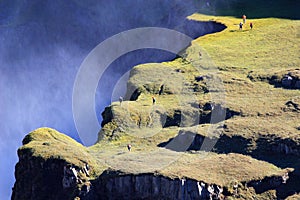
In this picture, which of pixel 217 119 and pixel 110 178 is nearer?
pixel 110 178

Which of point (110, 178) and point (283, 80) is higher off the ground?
point (283, 80)

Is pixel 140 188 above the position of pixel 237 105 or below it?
below

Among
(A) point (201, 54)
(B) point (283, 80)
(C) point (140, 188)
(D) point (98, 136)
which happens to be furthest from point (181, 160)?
(A) point (201, 54)

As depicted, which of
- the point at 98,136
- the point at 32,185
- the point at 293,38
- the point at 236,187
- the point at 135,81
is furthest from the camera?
the point at 293,38

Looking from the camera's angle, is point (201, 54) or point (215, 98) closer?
point (215, 98)

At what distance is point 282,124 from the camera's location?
14888 cm

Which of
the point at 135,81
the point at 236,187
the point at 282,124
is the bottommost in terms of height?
the point at 236,187

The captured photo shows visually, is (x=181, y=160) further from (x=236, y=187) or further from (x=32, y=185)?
(x=32, y=185)

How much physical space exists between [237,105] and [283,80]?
10892mm

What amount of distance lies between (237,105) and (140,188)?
25.4 meters

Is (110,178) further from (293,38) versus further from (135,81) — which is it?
(293,38)

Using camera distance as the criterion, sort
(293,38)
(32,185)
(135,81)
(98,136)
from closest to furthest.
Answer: (32,185) → (98,136) → (135,81) → (293,38)

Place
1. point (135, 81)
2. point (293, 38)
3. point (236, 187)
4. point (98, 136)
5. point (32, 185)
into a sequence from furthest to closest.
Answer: point (293, 38)
point (135, 81)
point (98, 136)
point (32, 185)
point (236, 187)

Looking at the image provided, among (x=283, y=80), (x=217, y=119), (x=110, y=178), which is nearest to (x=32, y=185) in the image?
(x=110, y=178)
